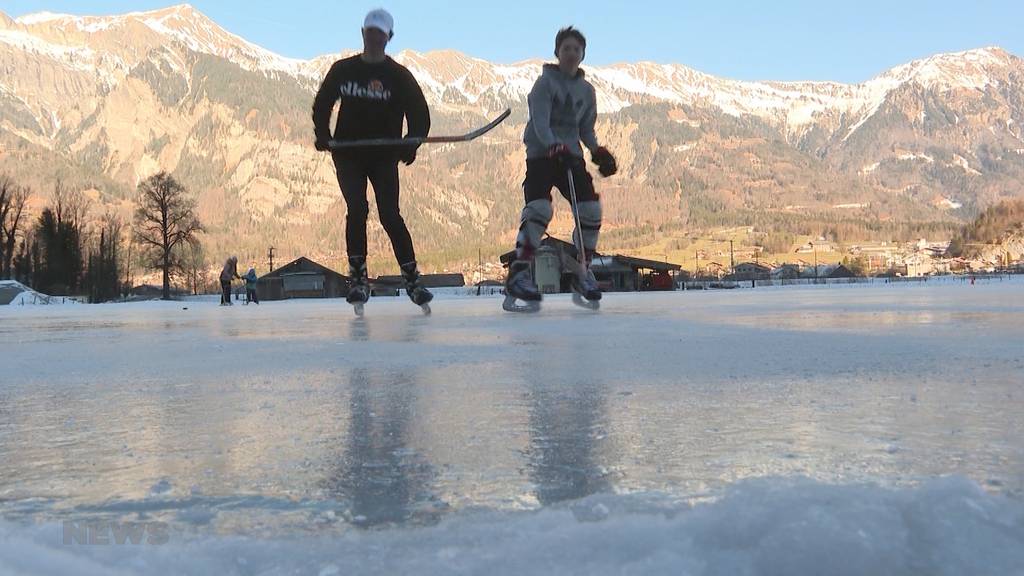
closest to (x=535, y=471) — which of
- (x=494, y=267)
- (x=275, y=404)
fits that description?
(x=275, y=404)

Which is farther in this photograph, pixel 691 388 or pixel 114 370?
pixel 114 370

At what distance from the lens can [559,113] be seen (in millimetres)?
6855

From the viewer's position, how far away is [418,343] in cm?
532

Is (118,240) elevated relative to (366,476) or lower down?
elevated

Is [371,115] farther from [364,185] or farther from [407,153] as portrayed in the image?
[364,185]

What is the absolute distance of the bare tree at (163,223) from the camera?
193 feet

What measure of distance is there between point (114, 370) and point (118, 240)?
8522 centimetres

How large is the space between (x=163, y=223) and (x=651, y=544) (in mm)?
63615

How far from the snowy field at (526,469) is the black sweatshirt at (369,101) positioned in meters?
3.03

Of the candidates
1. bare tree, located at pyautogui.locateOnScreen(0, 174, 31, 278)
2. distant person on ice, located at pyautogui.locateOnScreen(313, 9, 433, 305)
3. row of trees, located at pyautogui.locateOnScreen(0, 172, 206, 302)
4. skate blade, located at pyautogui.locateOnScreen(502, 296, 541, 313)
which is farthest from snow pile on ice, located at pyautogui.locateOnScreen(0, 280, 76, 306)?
distant person on ice, located at pyautogui.locateOnScreen(313, 9, 433, 305)

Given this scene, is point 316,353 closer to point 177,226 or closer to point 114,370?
point 114,370

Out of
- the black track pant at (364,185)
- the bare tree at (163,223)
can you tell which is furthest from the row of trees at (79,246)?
the black track pant at (364,185)

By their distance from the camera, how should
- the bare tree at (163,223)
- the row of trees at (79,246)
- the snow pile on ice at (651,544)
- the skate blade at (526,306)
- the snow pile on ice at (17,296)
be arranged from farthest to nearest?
the bare tree at (163,223) < the row of trees at (79,246) < the snow pile on ice at (17,296) < the skate blade at (526,306) < the snow pile on ice at (651,544)

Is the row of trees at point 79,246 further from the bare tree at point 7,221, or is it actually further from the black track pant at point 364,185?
the black track pant at point 364,185
